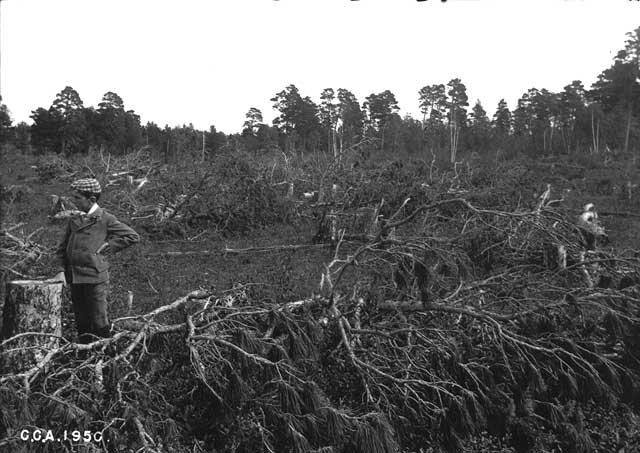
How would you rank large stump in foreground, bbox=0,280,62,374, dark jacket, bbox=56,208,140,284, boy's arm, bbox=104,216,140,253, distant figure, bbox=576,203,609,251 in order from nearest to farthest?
large stump in foreground, bbox=0,280,62,374 < dark jacket, bbox=56,208,140,284 < boy's arm, bbox=104,216,140,253 < distant figure, bbox=576,203,609,251

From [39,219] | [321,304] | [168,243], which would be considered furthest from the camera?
[39,219]

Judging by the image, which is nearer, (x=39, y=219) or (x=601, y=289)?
(x=601, y=289)

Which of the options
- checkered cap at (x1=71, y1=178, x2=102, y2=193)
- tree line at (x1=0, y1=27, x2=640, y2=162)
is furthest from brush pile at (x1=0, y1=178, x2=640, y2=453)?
tree line at (x1=0, y1=27, x2=640, y2=162)

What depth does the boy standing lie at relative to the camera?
154 inches

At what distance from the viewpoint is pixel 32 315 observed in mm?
3588

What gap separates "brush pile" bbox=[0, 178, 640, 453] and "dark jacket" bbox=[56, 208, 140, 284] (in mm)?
485

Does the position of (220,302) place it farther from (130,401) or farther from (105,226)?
(130,401)

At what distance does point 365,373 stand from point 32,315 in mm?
2200

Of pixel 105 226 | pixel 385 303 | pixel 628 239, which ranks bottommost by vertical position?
pixel 628 239

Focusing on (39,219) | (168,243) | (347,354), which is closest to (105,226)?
(347,354)

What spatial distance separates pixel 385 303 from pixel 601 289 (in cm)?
166

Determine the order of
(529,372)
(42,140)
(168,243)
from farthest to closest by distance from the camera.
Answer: (42,140) → (168,243) → (529,372)

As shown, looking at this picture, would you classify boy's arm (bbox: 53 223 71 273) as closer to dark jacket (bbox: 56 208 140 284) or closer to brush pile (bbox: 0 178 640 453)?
dark jacket (bbox: 56 208 140 284)

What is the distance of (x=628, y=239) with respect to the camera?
11.1 meters
